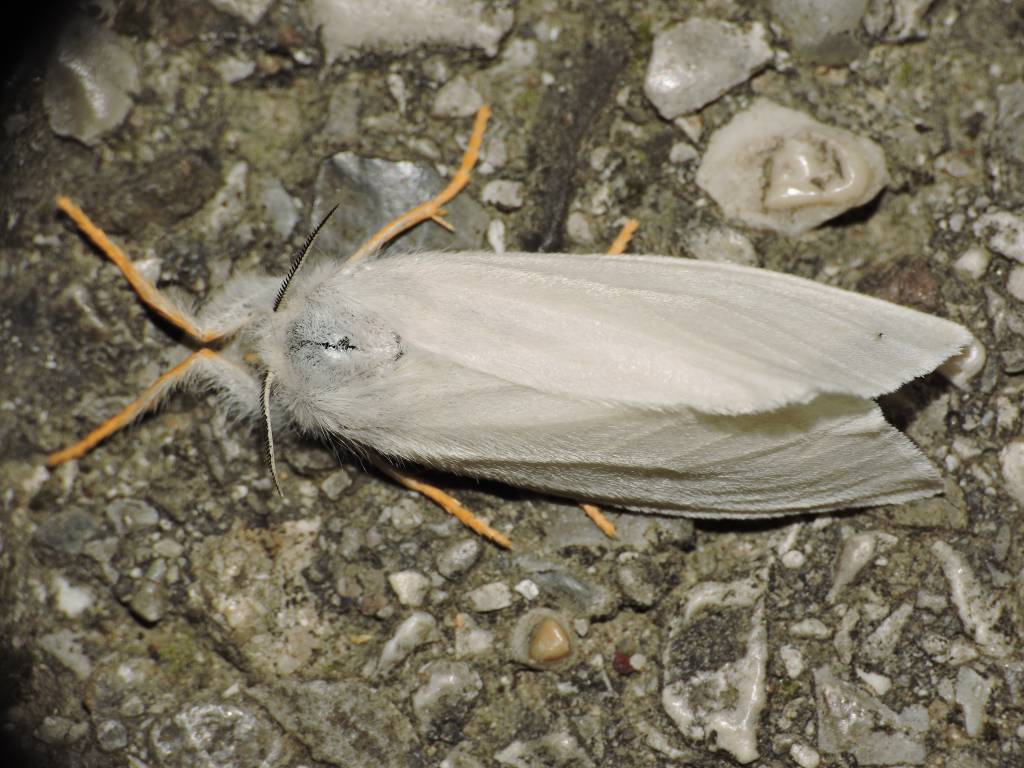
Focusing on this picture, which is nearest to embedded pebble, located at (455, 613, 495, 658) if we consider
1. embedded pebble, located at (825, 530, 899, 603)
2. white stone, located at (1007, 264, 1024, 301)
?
embedded pebble, located at (825, 530, 899, 603)

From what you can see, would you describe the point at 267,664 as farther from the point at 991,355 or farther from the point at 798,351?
the point at 991,355

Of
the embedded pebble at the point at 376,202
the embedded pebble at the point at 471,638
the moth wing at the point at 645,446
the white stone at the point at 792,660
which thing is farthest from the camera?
the embedded pebble at the point at 376,202

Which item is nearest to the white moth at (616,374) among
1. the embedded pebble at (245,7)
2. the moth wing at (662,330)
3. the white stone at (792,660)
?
the moth wing at (662,330)

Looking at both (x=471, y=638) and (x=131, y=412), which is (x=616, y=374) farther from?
(x=131, y=412)

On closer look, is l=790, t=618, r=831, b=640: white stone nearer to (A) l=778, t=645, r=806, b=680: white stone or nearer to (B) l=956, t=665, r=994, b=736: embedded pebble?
(A) l=778, t=645, r=806, b=680: white stone

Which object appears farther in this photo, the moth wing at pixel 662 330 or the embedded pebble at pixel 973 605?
the embedded pebble at pixel 973 605

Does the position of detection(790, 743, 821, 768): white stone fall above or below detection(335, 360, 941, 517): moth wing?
below

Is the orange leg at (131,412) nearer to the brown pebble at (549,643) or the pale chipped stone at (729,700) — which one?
the brown pebble at (549,643)
